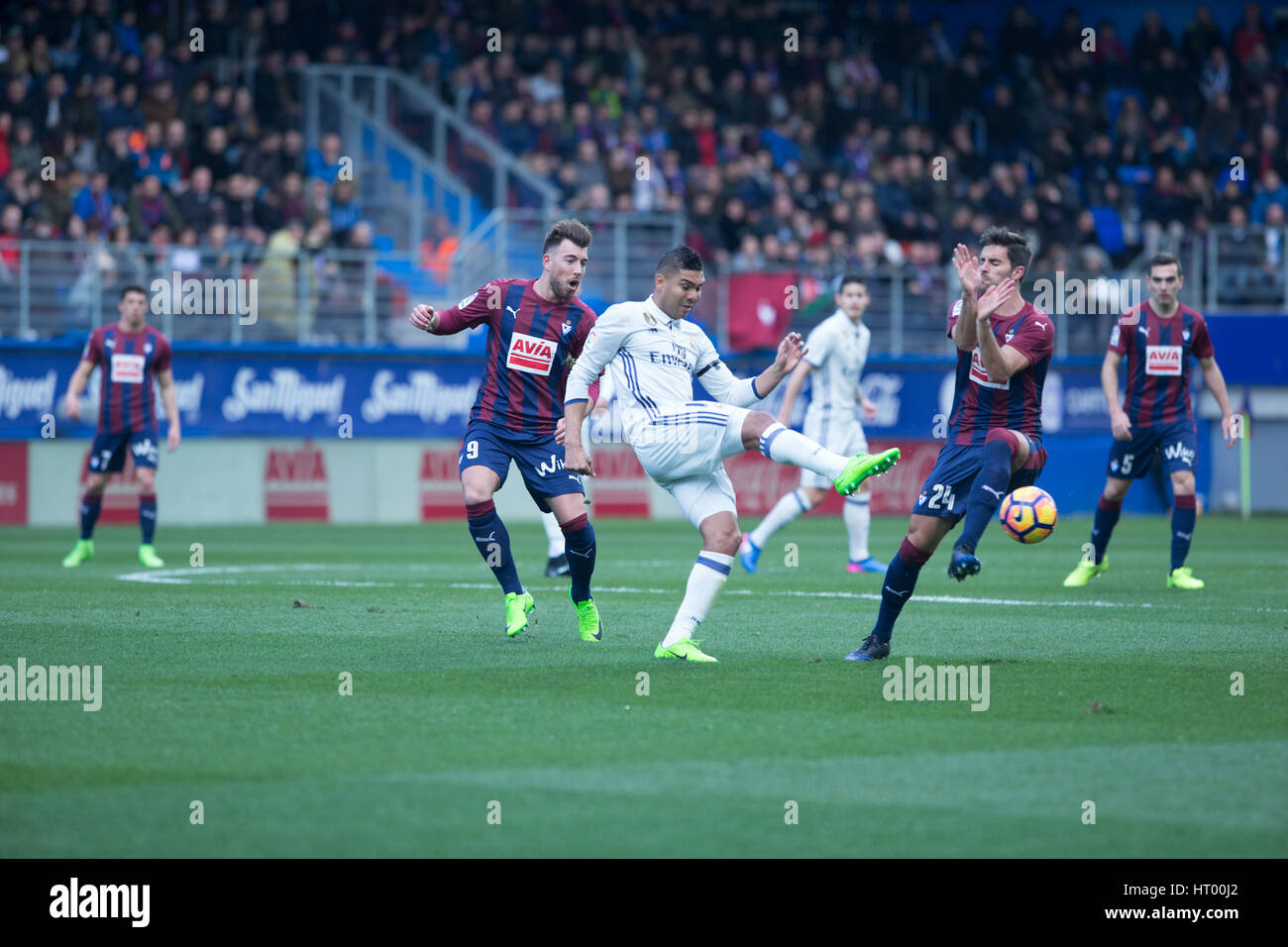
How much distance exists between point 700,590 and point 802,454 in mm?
869

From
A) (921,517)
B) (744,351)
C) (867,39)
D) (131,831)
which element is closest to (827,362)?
(921,517)

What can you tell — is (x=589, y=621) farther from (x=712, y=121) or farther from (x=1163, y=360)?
(x=712, y=121)

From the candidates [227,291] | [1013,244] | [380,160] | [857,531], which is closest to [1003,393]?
[1013,244]

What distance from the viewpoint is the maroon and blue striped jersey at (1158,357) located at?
12.5 metres

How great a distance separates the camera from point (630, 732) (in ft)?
19.0

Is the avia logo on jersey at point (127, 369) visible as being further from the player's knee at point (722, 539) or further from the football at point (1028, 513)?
the football at point (1028, 513)

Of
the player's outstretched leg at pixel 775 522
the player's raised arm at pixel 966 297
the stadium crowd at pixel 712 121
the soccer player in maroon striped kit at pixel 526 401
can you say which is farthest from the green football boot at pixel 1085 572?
the stadium crowd at pixel 712 121

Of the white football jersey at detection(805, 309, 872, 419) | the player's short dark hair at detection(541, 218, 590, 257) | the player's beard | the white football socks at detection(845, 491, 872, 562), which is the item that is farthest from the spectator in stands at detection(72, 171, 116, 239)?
the player's short dark hair at detection(541, 218, 590, 257)

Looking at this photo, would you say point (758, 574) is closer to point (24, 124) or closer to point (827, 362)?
point (827, 362)

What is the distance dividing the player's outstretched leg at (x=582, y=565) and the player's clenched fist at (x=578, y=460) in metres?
1.04

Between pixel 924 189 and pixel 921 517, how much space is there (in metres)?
21.0

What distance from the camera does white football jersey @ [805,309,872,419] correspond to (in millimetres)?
14922

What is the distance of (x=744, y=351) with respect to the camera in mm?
24188

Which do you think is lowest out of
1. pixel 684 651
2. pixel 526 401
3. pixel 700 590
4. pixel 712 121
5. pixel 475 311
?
pixel 684 651
